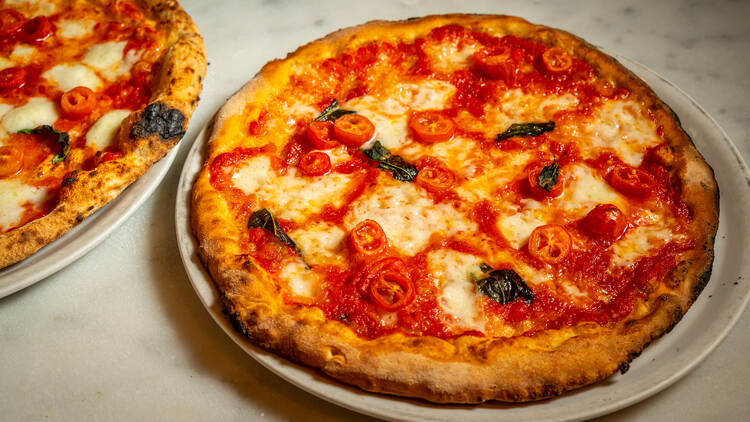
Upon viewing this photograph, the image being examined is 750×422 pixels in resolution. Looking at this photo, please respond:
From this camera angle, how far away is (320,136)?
3.45m

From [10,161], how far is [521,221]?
279 centimetres

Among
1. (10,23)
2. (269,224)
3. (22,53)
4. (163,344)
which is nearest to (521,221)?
(269,224)

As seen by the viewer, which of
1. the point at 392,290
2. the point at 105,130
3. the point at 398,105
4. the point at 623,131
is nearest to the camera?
the point at 392,290

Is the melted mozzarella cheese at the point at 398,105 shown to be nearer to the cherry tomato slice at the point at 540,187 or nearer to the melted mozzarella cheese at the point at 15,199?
the cherry tomato slice at the point at 540,187

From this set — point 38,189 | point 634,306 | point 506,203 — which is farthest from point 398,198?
point 38,189

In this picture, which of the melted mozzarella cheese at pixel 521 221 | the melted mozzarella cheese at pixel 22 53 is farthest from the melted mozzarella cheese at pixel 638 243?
the melted mozzarella cheese at pixel 22 53

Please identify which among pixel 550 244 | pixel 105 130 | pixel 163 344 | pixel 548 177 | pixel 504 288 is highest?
pixel 548 177

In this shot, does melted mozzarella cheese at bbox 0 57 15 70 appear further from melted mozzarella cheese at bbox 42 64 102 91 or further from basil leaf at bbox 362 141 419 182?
basil leaf at bbox 362 141 419 182

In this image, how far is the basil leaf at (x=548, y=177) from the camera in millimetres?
3080

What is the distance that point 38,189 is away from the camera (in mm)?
3363

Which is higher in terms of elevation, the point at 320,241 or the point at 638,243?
the point at 638,243

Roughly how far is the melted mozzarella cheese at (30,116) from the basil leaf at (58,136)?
0.05 metres

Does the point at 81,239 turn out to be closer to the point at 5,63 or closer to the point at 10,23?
the point at 5,63

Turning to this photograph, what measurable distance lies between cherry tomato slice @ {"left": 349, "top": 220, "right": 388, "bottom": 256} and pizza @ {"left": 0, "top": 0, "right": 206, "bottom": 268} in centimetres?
120
